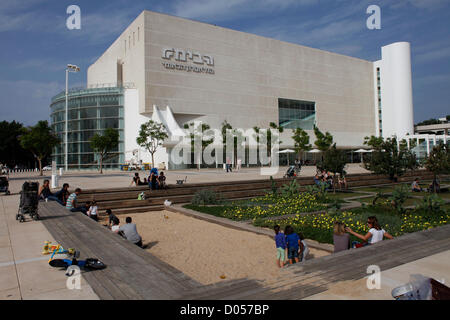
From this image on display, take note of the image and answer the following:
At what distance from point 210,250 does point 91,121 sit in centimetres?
4476

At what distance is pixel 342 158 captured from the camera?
16891 mm

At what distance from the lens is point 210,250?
7.61 meters

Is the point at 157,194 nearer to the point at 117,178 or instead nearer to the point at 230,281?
the point at 230,281

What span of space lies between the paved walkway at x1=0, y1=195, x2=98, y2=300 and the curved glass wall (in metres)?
40.5

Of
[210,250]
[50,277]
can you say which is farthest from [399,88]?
[50,277]

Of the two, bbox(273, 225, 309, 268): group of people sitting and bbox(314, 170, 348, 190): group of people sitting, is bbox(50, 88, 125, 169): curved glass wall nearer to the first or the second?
bbox(314, 170, 348, 190): group of people sitting

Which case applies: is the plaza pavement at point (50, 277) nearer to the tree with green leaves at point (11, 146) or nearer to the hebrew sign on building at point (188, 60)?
the hebrew sign on building at point (188, 60)

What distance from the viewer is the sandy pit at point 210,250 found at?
605cm

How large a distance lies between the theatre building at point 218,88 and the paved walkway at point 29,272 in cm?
3612

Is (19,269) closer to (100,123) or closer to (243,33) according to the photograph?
(100,123)

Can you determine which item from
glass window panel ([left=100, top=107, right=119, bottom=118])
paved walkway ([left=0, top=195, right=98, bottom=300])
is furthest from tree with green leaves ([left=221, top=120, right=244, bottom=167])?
paved walkway ([left=0, top=195, right=98, bottom=300])

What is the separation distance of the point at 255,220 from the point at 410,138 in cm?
5579

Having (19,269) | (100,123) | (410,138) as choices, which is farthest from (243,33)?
(19,269)
